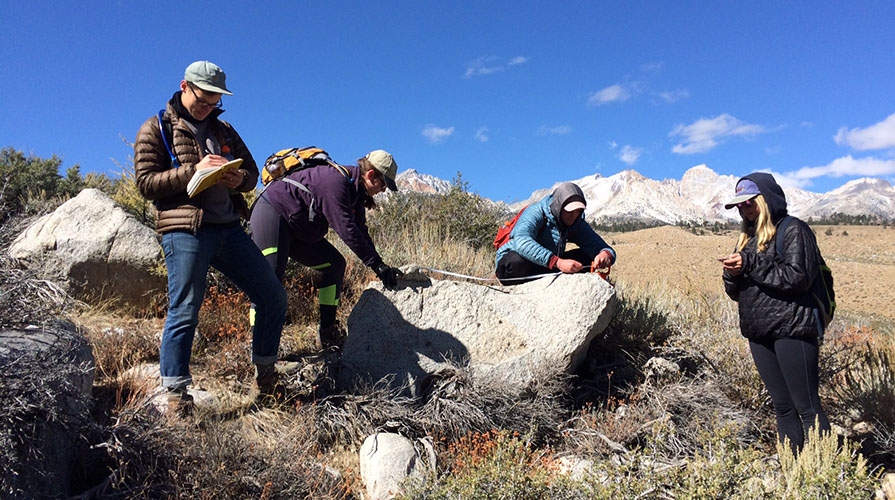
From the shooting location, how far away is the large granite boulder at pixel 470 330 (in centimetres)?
392

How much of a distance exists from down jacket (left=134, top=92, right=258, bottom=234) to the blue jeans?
0.28ft

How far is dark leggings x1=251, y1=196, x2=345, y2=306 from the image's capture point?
3713 mm

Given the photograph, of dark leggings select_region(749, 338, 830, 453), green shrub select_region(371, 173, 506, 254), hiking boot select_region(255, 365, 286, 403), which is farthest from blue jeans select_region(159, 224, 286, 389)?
green shrub select_region(371, 173, 506, 254)

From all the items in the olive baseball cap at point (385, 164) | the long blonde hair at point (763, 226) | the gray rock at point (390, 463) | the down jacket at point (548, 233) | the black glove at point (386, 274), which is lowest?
the gray rock at point (390, 463)

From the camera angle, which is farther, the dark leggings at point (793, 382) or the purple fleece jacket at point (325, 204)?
the purple fleece jacket at point (325, 204)

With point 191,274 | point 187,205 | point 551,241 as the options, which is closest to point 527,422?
point 551,241

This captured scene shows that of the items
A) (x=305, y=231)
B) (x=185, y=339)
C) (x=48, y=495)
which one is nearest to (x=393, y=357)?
(x=305, y=231)

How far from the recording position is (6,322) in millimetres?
2537

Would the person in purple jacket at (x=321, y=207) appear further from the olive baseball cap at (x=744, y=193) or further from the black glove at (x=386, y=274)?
the olive baseball cap at (x=744, y=193)

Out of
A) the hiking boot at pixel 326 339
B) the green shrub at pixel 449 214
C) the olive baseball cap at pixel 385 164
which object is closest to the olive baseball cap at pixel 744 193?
the olive baseball cap at pixel 385 164

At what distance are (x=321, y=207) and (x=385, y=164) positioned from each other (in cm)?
54

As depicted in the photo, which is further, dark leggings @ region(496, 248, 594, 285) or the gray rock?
dark leggings @ region(496, 248, 594, 285)

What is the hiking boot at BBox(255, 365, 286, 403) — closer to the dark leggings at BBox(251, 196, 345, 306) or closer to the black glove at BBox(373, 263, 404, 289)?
the dark leggings at BBox(251, 196, 345, 306)

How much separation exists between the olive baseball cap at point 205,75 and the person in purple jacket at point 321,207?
3.28 feet
